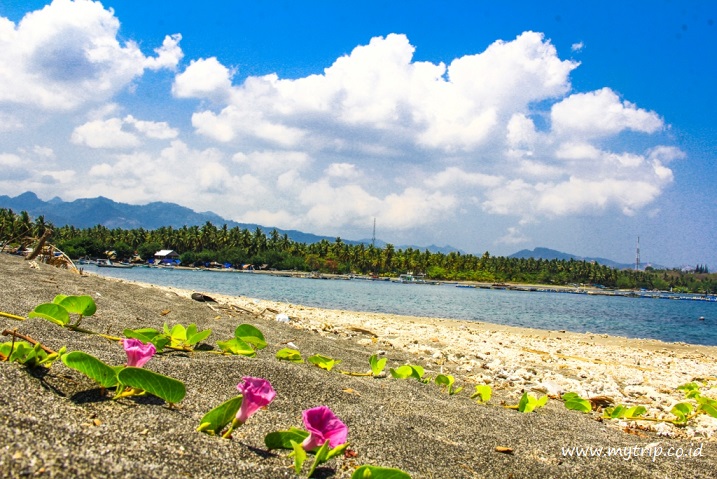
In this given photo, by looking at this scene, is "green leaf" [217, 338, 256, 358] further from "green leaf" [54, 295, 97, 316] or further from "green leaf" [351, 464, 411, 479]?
"green leaf" [351, 464, 411, 479]

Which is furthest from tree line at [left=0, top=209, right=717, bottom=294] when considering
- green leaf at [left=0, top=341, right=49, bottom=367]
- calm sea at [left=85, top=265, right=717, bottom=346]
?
green leaf at [left=0, top=341, right=49, bottom=367]

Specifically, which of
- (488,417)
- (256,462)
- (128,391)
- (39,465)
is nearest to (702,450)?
(488,417)

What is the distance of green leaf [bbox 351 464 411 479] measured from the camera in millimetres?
1282

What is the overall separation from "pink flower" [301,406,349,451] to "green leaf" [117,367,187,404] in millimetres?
524

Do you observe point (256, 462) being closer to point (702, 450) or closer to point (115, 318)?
point (702, 450)

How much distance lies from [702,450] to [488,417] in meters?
1.26

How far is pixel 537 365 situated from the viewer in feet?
28.2

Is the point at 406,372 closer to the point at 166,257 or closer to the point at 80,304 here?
the point at 80,304

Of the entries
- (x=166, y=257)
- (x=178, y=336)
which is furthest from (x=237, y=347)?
(x=166, y=257)

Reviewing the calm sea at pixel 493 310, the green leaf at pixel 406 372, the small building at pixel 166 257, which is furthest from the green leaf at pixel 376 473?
the small building at pixel 166 257

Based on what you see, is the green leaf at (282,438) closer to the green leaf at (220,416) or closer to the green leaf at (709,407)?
the green leaf at (220,416)

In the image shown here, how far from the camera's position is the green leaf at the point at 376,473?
1282mm

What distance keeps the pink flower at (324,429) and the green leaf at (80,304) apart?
1806 millimetres

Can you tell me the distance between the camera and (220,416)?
5.30 feet
